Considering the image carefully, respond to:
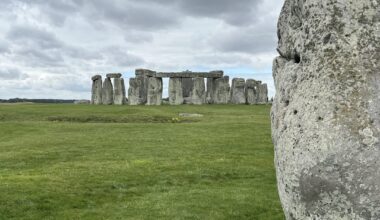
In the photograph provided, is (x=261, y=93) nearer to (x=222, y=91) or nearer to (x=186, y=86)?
(x=222, y=91)

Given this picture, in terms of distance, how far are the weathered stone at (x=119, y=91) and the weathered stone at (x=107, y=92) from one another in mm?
581

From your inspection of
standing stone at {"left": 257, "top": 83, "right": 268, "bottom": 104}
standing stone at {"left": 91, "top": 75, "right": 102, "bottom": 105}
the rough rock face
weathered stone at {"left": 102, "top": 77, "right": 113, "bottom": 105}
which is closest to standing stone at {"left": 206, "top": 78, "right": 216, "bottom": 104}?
standing stone at {"left": 257, "top": 83, "right": 268, "bottom": 104}

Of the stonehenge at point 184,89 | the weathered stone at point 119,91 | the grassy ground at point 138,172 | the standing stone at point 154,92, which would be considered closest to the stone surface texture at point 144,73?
the stonehenge at point 184,89

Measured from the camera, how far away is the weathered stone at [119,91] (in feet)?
196

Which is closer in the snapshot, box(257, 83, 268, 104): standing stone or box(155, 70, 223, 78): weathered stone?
box(155, 70, 223, 78): weathered stone

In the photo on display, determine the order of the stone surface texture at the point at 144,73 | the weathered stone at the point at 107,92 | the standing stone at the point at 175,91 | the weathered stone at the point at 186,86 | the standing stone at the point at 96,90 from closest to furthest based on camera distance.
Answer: the standing stone at the point at 175,91
the stone surface texture at the point at 144,73
the weathered stone at the point at 107,92
the weathered stone at the point at 186,86
the standing stone at the point at 96,90

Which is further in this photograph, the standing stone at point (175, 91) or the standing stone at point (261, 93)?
the standing stone at point (261, 93)

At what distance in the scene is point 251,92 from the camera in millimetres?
58906

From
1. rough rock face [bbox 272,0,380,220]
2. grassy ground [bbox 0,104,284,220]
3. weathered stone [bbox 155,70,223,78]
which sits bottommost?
grassy ground [bbox 0,104,284,220]

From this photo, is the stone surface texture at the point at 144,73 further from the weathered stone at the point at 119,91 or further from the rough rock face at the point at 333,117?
the rough rock face at the point at 333,117

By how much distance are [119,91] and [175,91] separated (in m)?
6.60

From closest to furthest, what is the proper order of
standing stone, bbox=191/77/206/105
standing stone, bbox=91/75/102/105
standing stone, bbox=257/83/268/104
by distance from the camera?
1. standing stone, bbox=191/77/206/105
2. standing stone, bbox=257/83/268/104
3. standing stone, bbox=91/75/102/105

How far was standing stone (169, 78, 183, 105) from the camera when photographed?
57.6 m

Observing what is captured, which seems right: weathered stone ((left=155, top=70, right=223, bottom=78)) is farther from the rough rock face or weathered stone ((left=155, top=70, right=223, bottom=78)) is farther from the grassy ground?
the rough rock face
